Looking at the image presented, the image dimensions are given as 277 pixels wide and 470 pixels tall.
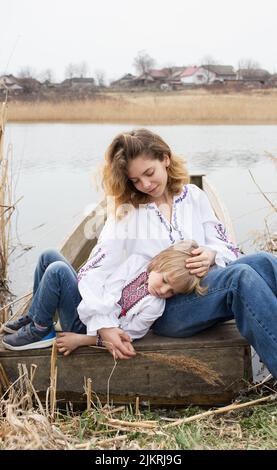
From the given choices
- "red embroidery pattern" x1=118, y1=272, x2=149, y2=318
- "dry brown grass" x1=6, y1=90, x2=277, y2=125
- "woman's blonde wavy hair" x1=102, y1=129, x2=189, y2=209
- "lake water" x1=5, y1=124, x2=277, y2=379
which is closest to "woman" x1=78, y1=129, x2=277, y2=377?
"woman's blonde wavy hair" x1=102, y1=129, x2=189, y2=209

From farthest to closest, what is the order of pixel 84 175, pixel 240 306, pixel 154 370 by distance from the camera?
pixel 84 175, pixel 154 370, pixel 240 306

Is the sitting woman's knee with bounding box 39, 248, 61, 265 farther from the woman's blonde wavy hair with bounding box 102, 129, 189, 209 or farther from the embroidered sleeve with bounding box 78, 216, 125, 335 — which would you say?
Result: the woman's blonde wavy hair with bounding box 102, 129, 189, 209

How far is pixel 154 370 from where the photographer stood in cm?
256

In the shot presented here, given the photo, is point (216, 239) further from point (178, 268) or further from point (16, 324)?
point (16, 324)

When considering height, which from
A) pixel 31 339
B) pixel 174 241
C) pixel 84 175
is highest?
pixel 174 241

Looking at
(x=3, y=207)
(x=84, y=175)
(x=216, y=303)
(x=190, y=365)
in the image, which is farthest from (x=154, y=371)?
(x=84, y=175)

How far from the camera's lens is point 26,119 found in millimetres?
16094

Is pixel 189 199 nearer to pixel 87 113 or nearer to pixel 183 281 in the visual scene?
pixel 183 281

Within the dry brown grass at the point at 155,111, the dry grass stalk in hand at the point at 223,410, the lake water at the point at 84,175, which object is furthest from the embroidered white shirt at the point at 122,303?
the dry brown grass at the point at 155,111

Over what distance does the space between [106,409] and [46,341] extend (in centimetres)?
36

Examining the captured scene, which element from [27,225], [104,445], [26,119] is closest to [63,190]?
[27,225]

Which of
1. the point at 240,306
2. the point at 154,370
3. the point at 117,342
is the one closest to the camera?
the point at 240,306

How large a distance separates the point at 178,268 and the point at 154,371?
1.53 feet

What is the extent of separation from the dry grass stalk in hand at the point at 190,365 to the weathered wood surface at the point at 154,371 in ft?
0.06
